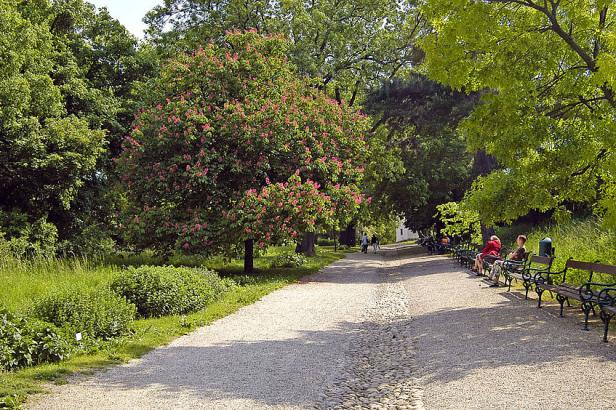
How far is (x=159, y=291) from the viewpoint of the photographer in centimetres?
1100

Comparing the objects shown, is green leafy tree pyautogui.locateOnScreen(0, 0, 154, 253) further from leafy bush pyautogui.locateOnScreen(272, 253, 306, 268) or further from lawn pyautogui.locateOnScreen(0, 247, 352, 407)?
lawn pyautogui.locateOnScreen(0, 247, 352, 407)

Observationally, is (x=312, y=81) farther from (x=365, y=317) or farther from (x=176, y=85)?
(x=365, y=317)

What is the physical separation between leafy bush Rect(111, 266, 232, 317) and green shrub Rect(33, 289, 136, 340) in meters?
1.50

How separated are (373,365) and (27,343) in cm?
431

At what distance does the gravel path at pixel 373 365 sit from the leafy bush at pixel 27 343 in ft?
2.87

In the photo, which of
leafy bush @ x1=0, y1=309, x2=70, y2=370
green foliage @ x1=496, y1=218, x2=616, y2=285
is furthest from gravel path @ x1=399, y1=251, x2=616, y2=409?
leafy bush @ x1=0, y1=309, x2=70, y2=370

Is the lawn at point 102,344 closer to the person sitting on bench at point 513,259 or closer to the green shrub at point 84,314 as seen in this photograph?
the green shrub at point 84,314

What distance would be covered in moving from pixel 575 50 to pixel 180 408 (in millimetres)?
9605

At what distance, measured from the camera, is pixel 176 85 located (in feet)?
63.8

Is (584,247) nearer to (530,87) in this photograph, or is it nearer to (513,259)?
(513,259)

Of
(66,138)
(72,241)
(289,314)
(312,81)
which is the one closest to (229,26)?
(312,81)

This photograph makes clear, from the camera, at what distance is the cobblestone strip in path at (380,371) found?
6070 mm

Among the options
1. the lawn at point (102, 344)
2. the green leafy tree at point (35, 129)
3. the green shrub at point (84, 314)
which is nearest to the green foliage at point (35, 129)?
the green leafy tree at point (35, 129)

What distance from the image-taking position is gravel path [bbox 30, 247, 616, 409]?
231 inches
